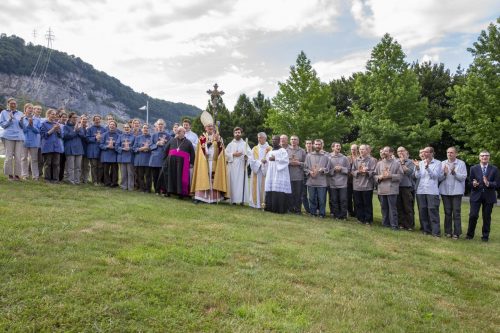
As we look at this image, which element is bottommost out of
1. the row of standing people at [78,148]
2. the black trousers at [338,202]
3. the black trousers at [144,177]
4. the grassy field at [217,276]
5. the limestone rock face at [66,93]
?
the grassy field at [217,276]

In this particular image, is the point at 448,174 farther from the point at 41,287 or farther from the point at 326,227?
the point at 41,287

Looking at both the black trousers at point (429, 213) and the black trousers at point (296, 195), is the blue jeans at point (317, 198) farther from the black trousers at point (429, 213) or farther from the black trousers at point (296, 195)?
the black trousers at point (429, 213)

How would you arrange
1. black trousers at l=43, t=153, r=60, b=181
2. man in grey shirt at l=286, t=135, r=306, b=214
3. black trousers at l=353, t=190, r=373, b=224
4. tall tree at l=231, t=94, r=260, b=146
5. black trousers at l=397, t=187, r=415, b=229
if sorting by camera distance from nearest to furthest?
black trousers at l=397, t=187, r=415, b=229, black trousers at l=353, t=190, r=373, b=224, black trousers at l=43, t=153, r=60, b=181, man in grey shirt at l=286, t=135, r=306, b=214, tall tree at l=231, t=94, r=260, b=146

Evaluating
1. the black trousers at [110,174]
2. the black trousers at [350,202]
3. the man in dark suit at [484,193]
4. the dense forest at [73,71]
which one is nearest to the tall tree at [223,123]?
the black trousers at [110,174]

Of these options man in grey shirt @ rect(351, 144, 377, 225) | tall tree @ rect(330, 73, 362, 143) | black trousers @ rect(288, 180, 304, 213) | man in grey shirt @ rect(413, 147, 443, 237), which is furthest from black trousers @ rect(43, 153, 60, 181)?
tall tree @ rect(330, 73, 362, 143)

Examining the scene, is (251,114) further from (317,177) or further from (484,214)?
(484,214)

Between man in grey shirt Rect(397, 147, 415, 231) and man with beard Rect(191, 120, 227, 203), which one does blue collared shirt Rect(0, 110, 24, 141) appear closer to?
man with beard Rect(191, 120, 227, 203)

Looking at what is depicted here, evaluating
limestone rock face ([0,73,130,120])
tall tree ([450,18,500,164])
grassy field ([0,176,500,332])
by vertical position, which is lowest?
grassy field ([0,176,500,332])

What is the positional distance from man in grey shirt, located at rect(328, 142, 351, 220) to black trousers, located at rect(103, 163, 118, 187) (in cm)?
660

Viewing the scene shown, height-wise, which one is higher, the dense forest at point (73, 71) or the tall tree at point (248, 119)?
the dense forest at point (73, 71)

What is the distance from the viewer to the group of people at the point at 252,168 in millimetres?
10383

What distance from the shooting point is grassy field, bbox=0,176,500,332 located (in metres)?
4.11

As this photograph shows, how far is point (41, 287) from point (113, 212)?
398 cm

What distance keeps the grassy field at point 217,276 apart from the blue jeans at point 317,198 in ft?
9.15
